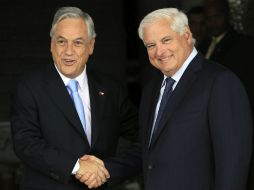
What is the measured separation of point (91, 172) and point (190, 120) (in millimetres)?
614

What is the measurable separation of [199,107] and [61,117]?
799 mm

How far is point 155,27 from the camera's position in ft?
11.7

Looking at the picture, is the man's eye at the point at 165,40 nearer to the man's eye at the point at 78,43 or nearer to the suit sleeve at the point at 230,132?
the suit sleeve at the point at 230,132

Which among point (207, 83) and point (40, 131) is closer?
point (207, 83)

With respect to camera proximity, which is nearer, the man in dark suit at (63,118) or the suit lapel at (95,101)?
the man in dark suit at (63,118)

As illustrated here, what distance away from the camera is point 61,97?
3902 millimetres

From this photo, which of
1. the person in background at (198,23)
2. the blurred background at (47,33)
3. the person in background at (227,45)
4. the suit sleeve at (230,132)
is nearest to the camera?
the suit sleeve at (230,132)

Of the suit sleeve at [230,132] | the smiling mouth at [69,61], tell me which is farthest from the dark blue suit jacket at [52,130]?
the suit sleeve at [230,132]

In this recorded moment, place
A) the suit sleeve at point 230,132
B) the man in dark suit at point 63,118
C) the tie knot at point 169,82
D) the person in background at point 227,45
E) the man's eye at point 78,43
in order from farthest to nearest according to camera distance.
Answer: the person in background at point 227,45 < the man's eye at point 78,43 < the man in dark suit at point 63,118 < the tie knot at point 169,82 < the suit sleeve at point 230,132

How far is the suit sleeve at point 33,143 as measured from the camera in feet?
12.2

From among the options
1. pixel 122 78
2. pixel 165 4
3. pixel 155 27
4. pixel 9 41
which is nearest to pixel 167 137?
pixel 155 27

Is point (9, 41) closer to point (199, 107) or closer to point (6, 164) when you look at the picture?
point (6, 164)

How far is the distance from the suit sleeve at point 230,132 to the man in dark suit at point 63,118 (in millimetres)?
724

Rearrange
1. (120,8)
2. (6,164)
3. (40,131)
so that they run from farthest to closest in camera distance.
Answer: (120,8) → (6,164) → (40,131)
